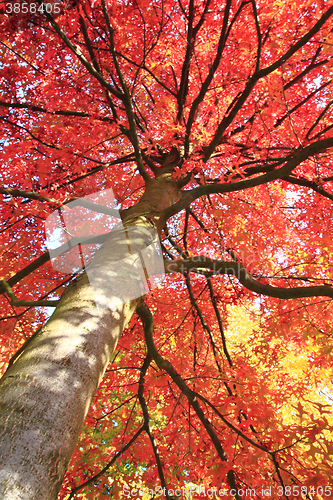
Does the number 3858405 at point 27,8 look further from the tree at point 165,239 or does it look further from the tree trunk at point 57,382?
Answer: the tree trunk at point 57,382

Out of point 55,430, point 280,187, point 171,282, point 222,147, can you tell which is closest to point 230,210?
point 222,147

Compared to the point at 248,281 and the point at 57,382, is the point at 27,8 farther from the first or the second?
the point at 57,382

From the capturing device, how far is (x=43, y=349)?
1.12 metres

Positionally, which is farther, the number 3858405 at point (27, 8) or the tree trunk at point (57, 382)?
the number 3858405 at point (27, 8)

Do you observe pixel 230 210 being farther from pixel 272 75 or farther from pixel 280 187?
pixel 280 187

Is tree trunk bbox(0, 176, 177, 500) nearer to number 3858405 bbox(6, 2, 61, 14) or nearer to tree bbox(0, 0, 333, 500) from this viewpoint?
tree bbox(0, 0, 333, 500)

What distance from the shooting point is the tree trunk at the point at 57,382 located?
0.81 meters

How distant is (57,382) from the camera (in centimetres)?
102

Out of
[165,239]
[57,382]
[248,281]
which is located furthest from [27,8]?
[57,382]

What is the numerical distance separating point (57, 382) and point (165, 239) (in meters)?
2.54

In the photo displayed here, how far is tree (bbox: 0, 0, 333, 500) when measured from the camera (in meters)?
1.29

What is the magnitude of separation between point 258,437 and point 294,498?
1.34ft

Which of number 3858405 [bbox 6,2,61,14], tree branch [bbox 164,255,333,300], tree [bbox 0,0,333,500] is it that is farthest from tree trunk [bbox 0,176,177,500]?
number 3858405 [bbox 6,2,61,14]

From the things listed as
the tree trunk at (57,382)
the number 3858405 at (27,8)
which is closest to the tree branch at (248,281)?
the tree trunk at (57,382)
